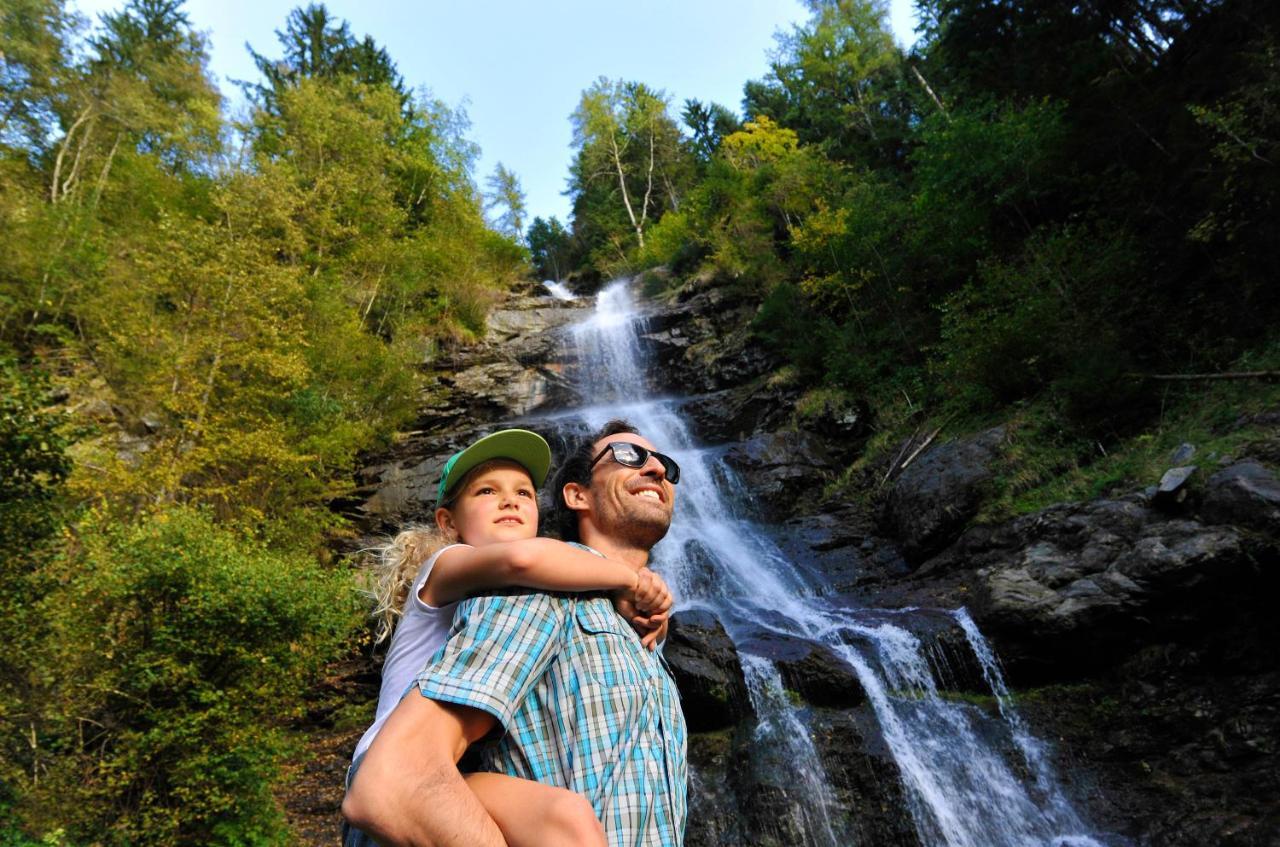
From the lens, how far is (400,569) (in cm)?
195

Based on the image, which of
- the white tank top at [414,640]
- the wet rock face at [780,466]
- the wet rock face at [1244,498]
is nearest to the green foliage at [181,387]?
the white tank top at [414,640]

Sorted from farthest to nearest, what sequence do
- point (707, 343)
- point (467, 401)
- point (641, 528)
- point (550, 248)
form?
point (550, 248), point (707, 343), point (467, 401), point (641, 528)

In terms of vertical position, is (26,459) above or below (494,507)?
above

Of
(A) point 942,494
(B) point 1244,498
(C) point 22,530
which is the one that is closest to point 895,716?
(B) point 1244,498

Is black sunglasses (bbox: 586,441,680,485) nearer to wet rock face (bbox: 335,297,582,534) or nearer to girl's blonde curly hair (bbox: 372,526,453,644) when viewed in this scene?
girl's blonde curly hair (bbox: 372,526,453,644)

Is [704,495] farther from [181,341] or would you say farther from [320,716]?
[181,341]

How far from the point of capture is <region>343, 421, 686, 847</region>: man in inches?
39.8

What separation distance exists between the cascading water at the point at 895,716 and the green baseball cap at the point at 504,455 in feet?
17.8

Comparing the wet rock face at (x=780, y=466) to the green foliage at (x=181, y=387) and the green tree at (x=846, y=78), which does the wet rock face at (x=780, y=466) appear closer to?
the green foliage at (x=181, y=387)

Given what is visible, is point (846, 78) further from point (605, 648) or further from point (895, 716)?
point (605, 648)

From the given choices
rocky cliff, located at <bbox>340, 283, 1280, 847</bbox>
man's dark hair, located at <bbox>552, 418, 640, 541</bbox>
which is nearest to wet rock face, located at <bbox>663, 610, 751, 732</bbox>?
rocky cliff, located at <bbox>340, 283, 1280, 847</bbox>

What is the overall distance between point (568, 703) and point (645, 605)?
33 cm

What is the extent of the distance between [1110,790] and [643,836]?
6.70 metres

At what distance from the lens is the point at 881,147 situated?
24.0 m
